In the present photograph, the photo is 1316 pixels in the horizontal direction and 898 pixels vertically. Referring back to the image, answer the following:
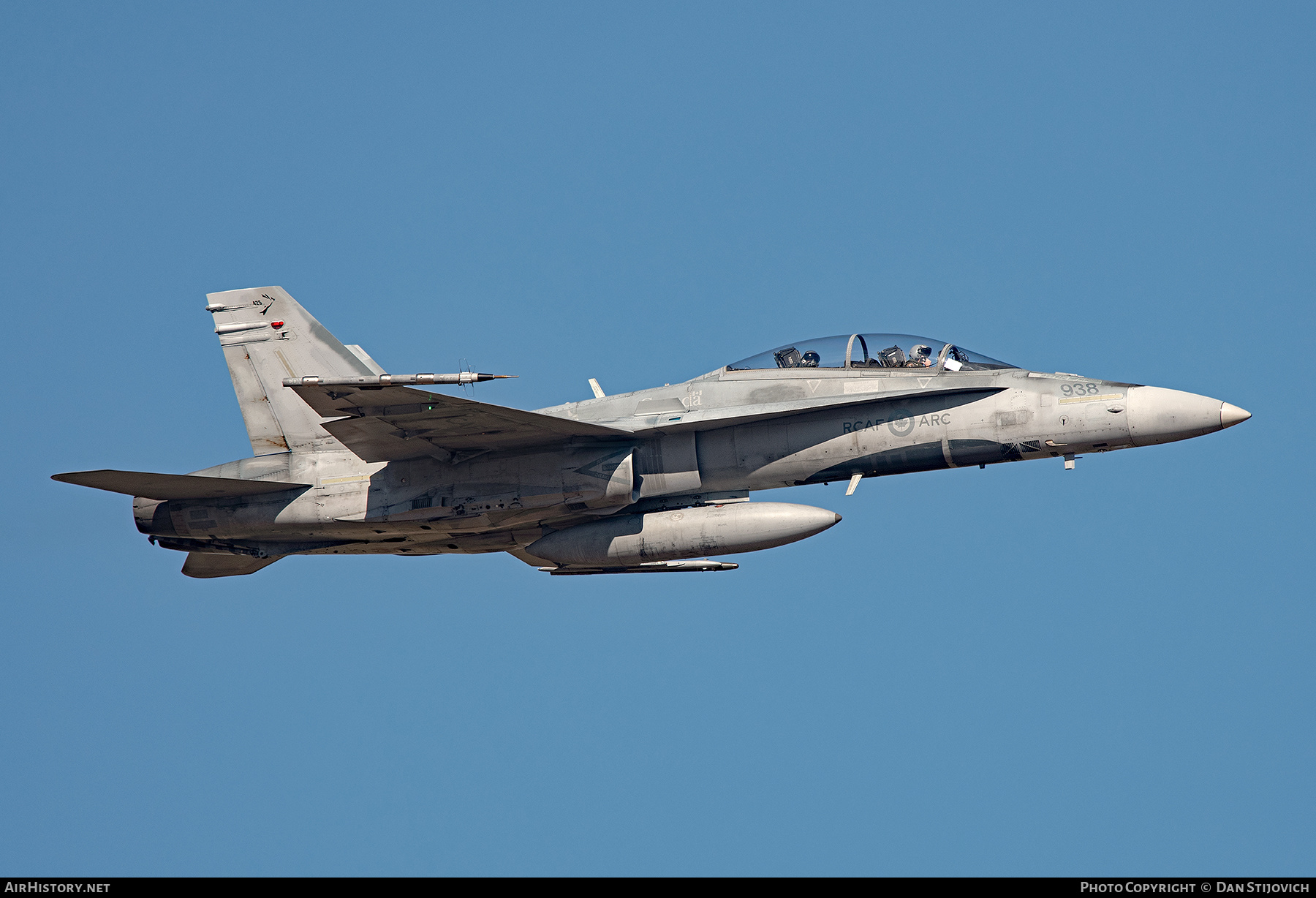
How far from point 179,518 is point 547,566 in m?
5.85

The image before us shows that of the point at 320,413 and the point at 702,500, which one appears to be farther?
the point at 702,500

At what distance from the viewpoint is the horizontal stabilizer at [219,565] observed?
885 inches

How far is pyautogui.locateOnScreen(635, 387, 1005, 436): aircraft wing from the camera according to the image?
1967cm

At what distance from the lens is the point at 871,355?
2022 cm

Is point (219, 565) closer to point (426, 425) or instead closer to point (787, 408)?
point (426, 425)

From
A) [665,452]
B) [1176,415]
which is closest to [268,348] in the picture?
[665,452]

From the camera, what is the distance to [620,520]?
66.8 ft

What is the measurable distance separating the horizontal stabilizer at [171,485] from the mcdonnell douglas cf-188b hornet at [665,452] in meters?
0.03

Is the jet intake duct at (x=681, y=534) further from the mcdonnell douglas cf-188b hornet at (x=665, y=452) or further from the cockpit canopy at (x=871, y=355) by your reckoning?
the cockpit canopy at (x=871, y=355)

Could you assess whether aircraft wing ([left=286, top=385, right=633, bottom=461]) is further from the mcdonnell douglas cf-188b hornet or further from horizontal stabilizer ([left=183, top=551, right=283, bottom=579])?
horizontal stabilizer ([left=183, top=551, right=283, bottom=579])
